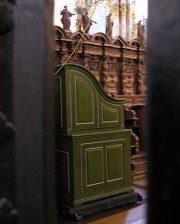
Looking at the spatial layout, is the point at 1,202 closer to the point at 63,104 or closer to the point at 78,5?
the point at 63,104

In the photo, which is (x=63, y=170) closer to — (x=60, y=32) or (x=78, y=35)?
(x=60, y=32)

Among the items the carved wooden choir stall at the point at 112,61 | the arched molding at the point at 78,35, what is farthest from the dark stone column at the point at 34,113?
the arched molding at the point at 78,35

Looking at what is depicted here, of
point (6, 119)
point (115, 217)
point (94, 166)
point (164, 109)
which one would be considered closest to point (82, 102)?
point (94, 166)

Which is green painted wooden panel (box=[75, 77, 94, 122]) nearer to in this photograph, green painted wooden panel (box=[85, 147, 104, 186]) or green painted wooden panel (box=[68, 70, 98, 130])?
green painted wooden panel (box=[68, 70, 98, 130])

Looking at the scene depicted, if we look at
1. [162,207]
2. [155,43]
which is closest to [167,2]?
[155,43]

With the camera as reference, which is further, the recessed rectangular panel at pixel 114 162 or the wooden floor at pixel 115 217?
the recessed rectangular panel at pixel 114 162

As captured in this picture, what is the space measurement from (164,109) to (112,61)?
7.15m

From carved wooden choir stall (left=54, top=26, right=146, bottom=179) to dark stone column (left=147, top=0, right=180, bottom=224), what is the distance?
5.76 meters

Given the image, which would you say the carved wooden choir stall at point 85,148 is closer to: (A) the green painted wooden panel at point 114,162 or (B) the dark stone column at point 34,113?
(A) the green painted wooden panel at point 114,162

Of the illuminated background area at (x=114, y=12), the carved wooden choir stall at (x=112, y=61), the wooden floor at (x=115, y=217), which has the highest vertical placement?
the illuminated background area at (x=114, y=12)

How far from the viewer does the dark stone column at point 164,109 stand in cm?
32

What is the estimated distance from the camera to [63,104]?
13.5 feet

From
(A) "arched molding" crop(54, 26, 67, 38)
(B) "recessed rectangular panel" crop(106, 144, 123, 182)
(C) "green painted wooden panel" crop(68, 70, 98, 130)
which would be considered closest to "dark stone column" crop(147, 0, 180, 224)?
(C) "green painted wooden panel" crop(68, 70, 98, 130)

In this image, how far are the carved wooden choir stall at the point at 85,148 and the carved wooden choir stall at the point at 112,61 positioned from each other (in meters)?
1.75
